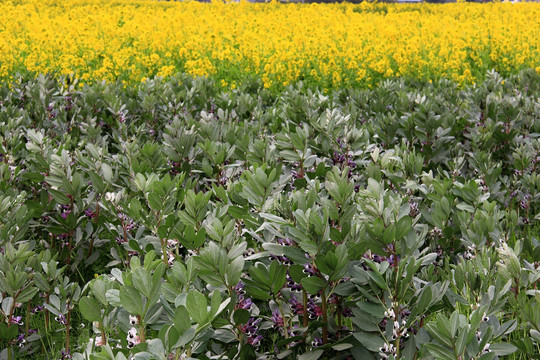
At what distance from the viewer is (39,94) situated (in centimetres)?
457

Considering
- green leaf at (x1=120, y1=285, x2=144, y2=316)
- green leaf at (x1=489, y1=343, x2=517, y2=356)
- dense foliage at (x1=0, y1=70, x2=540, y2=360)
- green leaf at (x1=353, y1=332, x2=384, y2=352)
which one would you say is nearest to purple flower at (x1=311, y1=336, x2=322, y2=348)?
dense foliage at (x1=0, y1=70, x2=540, y2=360)

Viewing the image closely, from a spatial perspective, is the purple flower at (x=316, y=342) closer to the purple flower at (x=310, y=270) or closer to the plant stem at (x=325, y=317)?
the plant stem at (x=325, y=317)

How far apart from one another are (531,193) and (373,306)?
231 cm

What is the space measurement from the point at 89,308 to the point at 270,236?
24.5 inches

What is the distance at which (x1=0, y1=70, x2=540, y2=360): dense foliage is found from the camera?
1562mm

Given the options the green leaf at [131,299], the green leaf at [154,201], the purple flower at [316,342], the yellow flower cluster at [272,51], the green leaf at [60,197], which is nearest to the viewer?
the green leaf at [131,299]

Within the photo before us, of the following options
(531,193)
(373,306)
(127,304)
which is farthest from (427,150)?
(127,304)

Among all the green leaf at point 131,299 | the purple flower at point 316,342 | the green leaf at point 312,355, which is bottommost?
the purple flower at point 316,342

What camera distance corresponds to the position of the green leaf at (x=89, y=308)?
1.51 meters

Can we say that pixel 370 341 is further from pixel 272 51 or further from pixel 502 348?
pixel 272 51

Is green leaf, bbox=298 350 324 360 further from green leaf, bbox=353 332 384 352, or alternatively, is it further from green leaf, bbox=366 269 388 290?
green leaf, bbox=366 269 388 290

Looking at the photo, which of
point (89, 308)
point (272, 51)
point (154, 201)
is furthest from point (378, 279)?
point (272, 51)

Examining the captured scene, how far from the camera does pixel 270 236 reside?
187cm

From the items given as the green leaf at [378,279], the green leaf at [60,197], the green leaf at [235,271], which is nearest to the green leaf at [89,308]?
the green leaf at [235,271]
